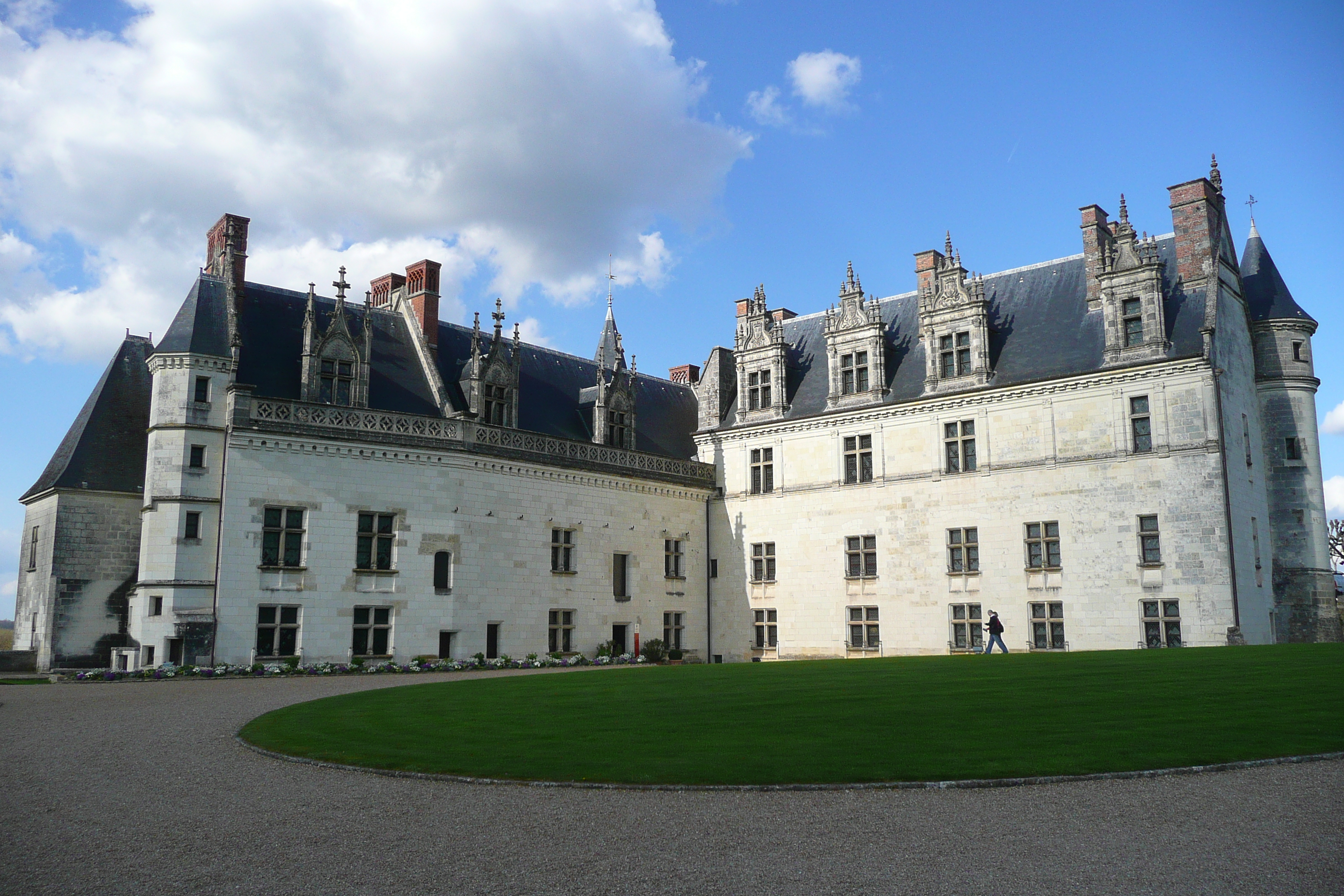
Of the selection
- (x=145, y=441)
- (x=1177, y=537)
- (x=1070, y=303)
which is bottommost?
(x=1177, y=537)

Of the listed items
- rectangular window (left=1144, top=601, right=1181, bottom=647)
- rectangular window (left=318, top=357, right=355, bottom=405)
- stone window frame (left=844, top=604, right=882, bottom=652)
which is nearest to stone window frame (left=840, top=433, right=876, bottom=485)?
stone window frame (left=844, top=604, right=882, bottom=652)

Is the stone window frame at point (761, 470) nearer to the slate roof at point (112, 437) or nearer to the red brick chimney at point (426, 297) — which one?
the red brick chimney at point (426, 297)

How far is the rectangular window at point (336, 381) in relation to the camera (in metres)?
27.7

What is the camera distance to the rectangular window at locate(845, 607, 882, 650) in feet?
104

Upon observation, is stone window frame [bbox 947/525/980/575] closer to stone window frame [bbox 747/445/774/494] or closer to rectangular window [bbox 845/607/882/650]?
rectangular window [bbox 845/607/882/650]

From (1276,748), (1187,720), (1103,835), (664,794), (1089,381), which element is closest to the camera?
(1103,835)

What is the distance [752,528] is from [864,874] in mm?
28634

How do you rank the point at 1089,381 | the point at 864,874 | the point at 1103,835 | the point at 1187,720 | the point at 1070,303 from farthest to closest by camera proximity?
the point at 1070,303 < the point at 1089,381 < the point at 1187,720 < the point at 1103,835 < the point at 864,874

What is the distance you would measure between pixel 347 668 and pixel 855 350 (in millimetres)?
18749

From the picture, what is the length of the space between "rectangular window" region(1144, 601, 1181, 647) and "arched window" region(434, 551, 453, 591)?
1879 centimetres

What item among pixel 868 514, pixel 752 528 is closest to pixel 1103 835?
pixel 868 514

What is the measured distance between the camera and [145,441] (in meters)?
29.1

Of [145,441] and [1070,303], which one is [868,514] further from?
[145,441]

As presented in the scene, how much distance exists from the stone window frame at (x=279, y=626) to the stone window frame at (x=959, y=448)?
19.0 m
